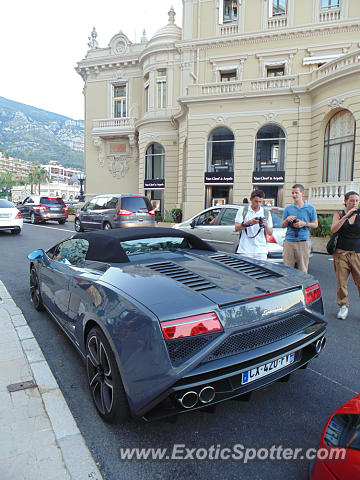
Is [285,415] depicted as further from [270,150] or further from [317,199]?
[270,150]

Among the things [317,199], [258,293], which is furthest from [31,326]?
[317,199]

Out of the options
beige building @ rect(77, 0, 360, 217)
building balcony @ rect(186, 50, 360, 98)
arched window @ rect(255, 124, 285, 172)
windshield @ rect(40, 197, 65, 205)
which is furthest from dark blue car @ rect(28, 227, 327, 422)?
windshield @ rect(40, 197, 65, 205)

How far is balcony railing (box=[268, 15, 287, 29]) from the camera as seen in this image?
2157 centimetres

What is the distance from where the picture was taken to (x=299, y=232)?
17.7 feet

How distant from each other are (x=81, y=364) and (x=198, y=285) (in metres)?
1.72

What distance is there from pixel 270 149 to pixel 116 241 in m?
18.8

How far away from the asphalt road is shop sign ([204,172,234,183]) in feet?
57.8

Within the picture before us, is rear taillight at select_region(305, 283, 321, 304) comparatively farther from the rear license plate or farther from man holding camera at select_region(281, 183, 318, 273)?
man holding camera at select_region(281, 183, 318, 273)

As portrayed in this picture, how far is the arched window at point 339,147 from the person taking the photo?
17016 millimetres

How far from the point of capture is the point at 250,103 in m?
19.7

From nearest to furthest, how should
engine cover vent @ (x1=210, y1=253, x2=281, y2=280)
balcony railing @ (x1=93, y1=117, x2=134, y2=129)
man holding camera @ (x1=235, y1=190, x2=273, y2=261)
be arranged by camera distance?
engine cover vent @ (x1=210, y1=253, x2=281, y2=280) → man holding camera @ (x1=235, y1=190, x2=273, y2=261) → balcony railing @ (x1=93, y1=117, x2=134, y2=129)

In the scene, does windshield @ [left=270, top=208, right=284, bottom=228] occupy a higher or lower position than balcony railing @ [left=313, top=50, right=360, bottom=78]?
lower

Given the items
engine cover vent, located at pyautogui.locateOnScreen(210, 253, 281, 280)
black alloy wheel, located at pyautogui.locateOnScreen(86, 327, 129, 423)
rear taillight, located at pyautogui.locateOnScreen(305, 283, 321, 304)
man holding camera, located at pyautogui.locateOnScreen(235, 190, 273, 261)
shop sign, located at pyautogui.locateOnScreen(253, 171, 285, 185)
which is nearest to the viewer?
black alloy wheel, located at pyautogui.locateOnScreen(86, 327, 129, 423)

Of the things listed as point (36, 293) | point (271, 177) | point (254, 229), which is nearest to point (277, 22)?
point (271, 177)
